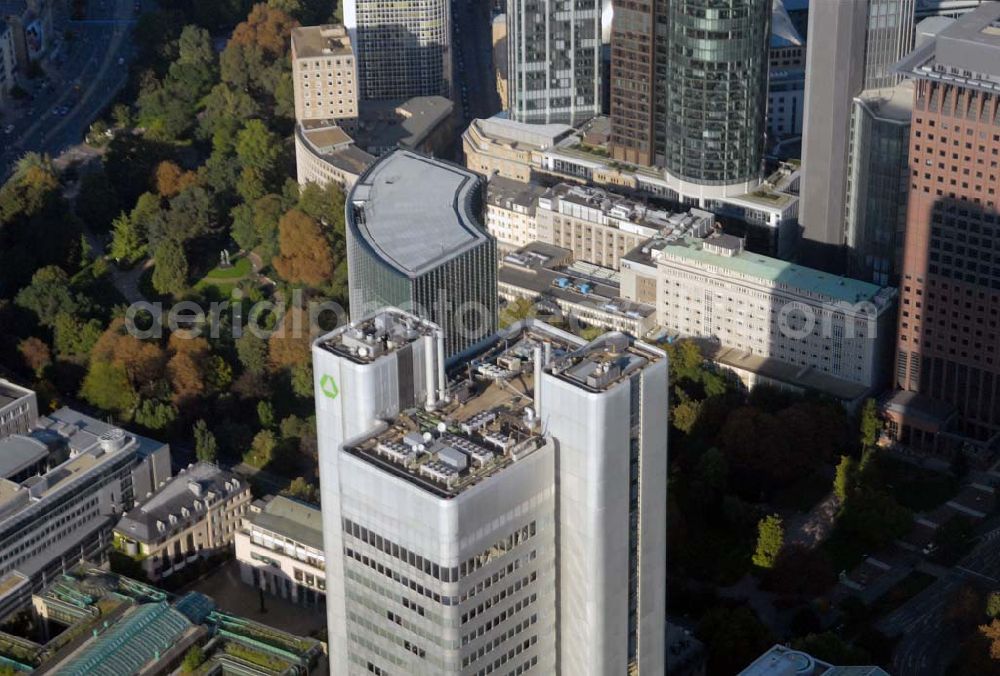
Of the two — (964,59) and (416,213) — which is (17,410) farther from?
(964,59)

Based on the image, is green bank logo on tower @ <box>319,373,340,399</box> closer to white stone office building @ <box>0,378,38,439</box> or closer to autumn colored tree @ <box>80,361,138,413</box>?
white stone office building @ <box>0,378,38,439</box>

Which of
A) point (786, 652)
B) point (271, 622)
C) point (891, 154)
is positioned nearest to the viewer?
point (786, 652)

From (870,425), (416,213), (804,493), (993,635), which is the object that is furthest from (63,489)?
(993,635)

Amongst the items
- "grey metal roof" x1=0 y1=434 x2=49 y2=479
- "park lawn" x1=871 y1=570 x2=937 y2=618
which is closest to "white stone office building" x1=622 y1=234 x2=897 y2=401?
"park lawn" x1=871 y1=570 x2=937 y2=618

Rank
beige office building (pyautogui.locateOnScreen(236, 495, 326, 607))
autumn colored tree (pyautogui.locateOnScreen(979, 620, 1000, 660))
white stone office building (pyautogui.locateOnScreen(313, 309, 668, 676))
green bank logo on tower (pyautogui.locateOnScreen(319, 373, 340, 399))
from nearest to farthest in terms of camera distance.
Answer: white stone office building (pyautogui.locateOnScreen(313, 309, 668, 676))
green bank logo on tower (pyautogui.locateOnScreen(319, 373, 340, 399))
autumn colored tree (pyautogui.locateOnScreen(979, 620, 1000, 660))
beige office building (pyautogui.locateOnScreen(236, 495, 326, 607))

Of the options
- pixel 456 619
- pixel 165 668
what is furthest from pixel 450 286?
pixel 456 619

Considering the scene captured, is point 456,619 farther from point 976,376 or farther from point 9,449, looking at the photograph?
point 976,376
